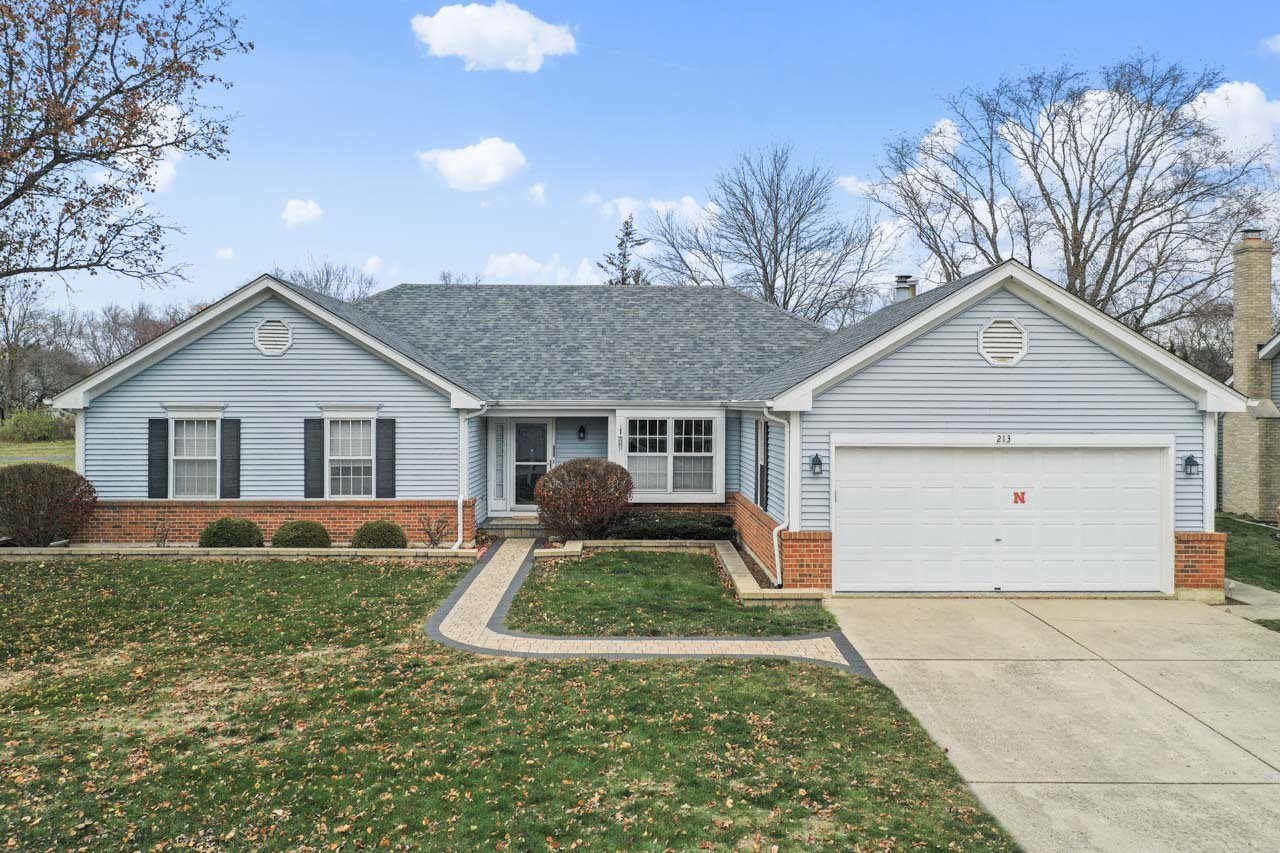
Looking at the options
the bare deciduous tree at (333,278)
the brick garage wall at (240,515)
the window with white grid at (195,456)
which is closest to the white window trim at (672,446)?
the brick garage wall at (240,515)

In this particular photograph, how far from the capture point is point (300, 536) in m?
13.4

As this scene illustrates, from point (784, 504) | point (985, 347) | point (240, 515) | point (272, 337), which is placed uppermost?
point (272, 337)

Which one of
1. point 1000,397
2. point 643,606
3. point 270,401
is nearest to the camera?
point 643,606

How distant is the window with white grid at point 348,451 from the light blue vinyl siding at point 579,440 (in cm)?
404

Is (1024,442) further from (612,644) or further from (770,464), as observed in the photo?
(612,644)

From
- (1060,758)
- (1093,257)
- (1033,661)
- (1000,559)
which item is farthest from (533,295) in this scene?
(1093,257)

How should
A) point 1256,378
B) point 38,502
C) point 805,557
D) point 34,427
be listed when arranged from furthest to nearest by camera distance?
1. point 34,427
2. point 1256,378
3. point 38,502
4. point 805,557

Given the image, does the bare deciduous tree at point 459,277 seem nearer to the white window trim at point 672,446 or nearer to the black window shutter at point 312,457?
the white window trim at point 672,446

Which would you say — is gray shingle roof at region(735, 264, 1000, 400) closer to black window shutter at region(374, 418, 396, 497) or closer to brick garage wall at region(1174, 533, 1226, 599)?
brick garage wall at region(1174, 533, 1226, 599)

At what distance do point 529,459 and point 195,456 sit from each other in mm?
6527

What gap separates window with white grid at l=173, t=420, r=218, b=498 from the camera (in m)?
14.2

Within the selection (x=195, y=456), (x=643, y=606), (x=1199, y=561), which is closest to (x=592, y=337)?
(x=195, y=456)

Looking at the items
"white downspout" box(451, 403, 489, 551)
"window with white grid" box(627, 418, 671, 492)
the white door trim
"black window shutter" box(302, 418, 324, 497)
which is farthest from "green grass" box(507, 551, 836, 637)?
"black window shutter" box(302, 418, 324, 497)

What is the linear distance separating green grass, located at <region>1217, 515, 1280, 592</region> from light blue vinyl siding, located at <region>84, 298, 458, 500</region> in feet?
46.6
